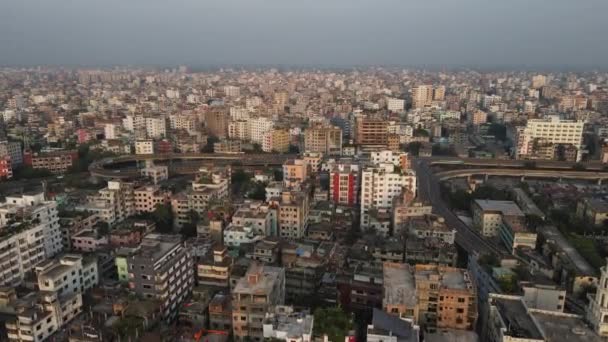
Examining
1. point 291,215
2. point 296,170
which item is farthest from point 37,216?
point 296,170

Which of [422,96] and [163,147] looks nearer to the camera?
[163,147]

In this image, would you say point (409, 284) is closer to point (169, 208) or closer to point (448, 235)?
point (448, 235)

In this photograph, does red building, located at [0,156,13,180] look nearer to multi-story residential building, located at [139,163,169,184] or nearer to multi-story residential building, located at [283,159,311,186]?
multi-story residential building, located at [139,163,169,184]

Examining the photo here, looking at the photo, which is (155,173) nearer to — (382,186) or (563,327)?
(382,186)

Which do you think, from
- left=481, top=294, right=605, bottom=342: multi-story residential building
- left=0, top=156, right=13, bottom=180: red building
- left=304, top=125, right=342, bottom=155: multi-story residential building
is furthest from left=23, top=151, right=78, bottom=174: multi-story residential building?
left=481, top=294, right=605, bottom=342: multi-story residential building

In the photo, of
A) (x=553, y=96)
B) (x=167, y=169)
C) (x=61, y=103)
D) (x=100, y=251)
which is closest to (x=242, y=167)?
(x=167, y=169)

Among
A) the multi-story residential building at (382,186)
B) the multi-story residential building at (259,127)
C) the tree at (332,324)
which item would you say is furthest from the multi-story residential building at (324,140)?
the tree at (332,324)
